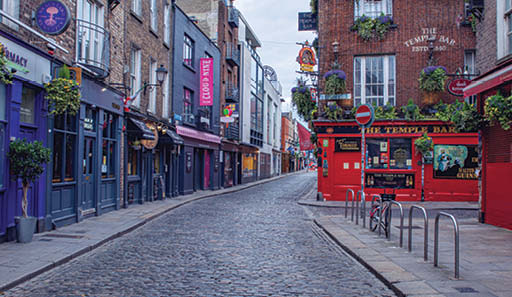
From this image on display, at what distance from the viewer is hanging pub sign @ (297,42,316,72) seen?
2238 centimetres

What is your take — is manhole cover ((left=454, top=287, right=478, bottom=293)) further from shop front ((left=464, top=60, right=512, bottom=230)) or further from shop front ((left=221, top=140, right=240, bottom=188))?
shop front ((left=221, top=140, right=240, bottom=188))

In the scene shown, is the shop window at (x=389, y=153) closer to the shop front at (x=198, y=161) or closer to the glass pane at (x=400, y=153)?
the glass pane at (x=400, y=153)

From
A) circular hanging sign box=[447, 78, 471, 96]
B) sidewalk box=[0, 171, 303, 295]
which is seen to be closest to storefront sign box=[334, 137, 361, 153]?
circular hanging sign box=[447, 78, 471, 96]

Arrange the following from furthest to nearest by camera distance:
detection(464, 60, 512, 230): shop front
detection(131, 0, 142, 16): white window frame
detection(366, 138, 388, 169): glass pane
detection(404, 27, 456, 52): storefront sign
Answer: detection(404, 27, 456, 52): storefront sign, detection(366, 138, 388, 169): glass pane, detection(131, 0, 142, 16): white window frame, detection(464, 60, 512, 230): shop front

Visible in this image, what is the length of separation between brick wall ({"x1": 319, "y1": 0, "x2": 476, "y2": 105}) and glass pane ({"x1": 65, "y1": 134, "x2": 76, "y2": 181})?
42.9ft

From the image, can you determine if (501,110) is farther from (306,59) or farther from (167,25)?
(167,25)

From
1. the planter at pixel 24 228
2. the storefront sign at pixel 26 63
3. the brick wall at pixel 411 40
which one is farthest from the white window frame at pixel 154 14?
the planter at pixel 24 228

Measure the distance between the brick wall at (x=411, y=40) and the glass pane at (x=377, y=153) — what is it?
2064mm

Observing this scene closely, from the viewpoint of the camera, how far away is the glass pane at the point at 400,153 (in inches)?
802

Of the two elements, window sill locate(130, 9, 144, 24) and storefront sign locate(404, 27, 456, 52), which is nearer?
window sill locate(130, 9, 144, 24)

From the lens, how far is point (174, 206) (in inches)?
692

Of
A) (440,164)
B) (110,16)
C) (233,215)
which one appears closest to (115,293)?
(233,215)

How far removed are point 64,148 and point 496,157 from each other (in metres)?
11.2

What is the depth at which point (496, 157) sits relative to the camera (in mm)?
12109
